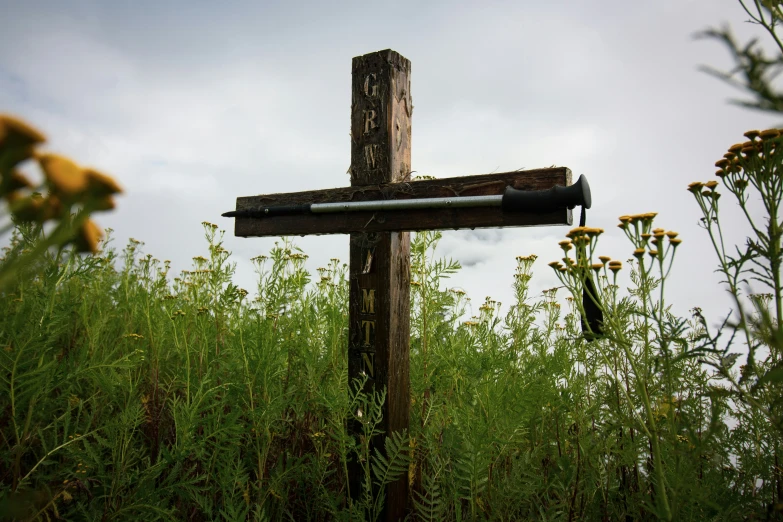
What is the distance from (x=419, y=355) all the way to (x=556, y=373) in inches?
36.7

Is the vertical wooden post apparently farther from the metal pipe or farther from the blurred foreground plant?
the blurred foreground plant

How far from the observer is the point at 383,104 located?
135 inches

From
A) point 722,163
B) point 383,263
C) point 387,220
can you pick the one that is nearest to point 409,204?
point 387,220

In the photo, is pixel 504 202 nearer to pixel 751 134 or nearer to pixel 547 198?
pixel 547 198

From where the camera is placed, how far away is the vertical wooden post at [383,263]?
3.21 meters

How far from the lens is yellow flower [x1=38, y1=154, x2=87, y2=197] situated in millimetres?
997

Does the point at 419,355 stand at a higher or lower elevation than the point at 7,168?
lower

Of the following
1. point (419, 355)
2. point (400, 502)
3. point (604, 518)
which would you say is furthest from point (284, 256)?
point (604, 518)

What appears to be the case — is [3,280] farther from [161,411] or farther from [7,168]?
[161,411]

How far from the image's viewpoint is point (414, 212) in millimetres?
3201

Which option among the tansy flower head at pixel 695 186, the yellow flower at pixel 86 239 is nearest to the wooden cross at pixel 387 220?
the tansy flower head at pixel 695 186

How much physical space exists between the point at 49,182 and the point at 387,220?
2.35 meters

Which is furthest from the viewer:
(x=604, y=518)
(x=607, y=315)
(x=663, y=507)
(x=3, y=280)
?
(x=604, y=518)

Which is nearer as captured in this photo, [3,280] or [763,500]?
[3,280]
